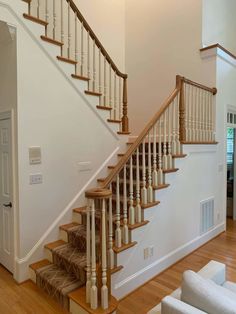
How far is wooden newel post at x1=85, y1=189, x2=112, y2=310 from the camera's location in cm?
223

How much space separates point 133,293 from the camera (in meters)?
2.83

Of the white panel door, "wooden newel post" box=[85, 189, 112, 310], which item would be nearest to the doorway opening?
the white panel door

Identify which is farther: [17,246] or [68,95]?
[68,95]

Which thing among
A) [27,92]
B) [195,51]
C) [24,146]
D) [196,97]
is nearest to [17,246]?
[24,146]

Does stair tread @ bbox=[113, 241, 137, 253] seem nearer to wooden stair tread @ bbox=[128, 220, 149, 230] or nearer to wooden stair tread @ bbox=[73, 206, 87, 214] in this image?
wooden stair tread @ bbox=[128, 220, 149, 230]

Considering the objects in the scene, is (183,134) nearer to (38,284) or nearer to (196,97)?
(196,97)

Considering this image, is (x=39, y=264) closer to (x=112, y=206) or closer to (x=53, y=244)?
(x=53, y=244)

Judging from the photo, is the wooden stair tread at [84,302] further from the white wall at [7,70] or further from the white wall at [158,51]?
the white wall at [158,51]

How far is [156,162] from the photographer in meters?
3.30

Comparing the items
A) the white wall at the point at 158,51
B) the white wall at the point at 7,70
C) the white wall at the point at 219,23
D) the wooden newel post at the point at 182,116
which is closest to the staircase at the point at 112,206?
the wooden newel post at the point at 182,116

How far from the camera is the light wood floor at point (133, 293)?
2541mm

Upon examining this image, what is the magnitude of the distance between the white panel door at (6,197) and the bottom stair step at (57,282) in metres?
0.53

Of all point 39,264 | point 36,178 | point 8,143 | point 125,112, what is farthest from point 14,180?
point 125,112

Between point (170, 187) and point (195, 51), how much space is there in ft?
9.04
